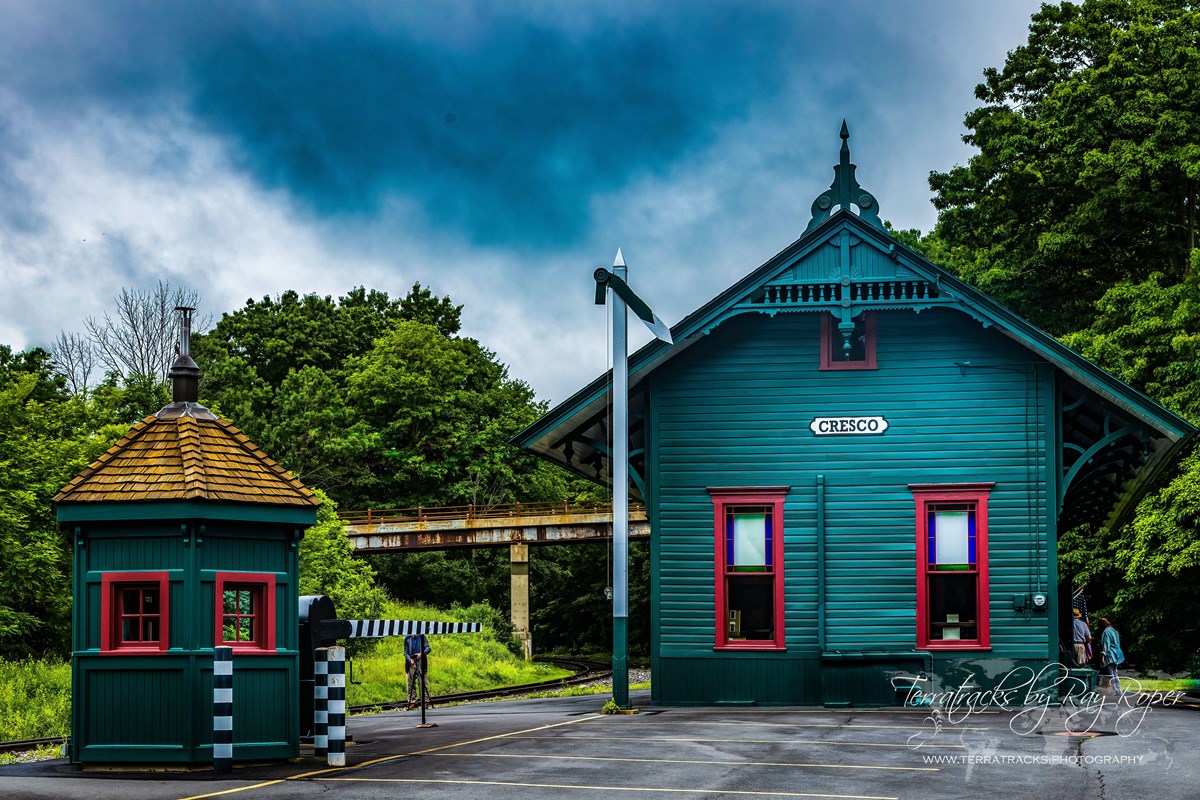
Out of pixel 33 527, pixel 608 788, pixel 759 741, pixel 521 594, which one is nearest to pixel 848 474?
pixel 759 741

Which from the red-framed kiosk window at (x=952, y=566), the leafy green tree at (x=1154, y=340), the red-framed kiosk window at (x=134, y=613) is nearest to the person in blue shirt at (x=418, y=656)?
the red-framed kiosk window at (x=134, y=613)

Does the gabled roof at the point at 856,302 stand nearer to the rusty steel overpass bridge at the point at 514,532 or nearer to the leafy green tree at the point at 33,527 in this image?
the leafy green tree at the point at 33,527

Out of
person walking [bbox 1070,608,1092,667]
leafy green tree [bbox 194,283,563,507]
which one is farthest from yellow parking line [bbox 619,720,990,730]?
leafy green tree [bbox 194,283,563,507]

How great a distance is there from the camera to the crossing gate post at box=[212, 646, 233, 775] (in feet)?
41.0

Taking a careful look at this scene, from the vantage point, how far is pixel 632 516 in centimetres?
5575

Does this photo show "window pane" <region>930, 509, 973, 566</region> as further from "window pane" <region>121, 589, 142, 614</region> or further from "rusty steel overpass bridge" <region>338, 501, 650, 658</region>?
"rusty steel overpass bridge" <region>338, 501, 650, 658</region>

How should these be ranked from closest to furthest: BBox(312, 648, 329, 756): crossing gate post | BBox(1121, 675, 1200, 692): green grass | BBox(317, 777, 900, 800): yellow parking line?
BBox(317, 777, 900, 800): yellow parking line < BBox(312, 648, 329, 756): crossing gate post < BBox(1121, 675, 1200, 692): green grass

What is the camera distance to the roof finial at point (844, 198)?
21062 millimetres

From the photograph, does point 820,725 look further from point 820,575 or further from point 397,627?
point 397,627

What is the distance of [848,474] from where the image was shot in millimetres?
21078

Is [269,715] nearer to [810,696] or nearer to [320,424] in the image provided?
[810,696]

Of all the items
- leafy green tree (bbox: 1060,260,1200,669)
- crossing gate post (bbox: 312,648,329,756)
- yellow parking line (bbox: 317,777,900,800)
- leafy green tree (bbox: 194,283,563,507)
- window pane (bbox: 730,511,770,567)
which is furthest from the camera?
leafy green tree (bbox: 194,283,563,507)

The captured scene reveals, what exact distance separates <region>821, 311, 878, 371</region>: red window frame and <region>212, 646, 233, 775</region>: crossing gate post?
11441 mm

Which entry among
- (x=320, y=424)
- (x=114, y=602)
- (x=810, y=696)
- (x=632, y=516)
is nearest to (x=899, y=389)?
(x=810, y=696)
